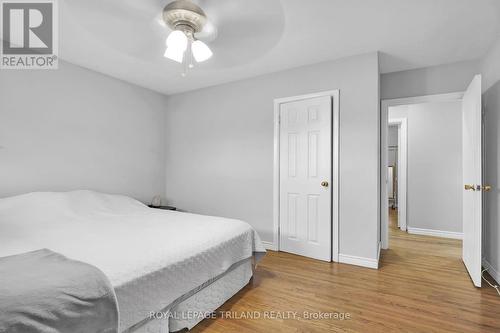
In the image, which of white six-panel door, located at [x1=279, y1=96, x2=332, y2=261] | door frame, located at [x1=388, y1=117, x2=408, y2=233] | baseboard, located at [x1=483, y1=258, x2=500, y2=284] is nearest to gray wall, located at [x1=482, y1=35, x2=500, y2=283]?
baseboard, located at [x1=483, y1=258, x2=500, y2=284]

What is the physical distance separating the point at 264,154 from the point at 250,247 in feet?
4.83

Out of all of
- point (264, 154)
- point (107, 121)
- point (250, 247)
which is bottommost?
point (250, 247)

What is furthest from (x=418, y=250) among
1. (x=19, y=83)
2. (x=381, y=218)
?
(x=19, y=83)

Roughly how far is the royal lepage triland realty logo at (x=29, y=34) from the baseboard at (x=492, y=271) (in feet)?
15.3

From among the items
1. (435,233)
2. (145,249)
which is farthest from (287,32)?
(435,233)

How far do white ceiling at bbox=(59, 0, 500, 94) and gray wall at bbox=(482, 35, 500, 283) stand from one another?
256mm

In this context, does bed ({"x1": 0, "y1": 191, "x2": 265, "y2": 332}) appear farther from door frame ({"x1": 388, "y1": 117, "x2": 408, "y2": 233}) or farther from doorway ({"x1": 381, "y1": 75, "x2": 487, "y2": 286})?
door frame ({"x1": 388, "y1": 117, "x2": 408, "y2": 233})

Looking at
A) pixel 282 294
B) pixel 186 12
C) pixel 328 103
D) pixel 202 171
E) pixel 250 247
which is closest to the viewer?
pixel 186 12

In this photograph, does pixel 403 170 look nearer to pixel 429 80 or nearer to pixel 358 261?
pixel 429 80

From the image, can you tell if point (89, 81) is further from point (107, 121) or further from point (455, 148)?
point (455, 148)

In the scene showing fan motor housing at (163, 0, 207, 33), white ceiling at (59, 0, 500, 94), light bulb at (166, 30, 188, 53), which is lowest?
light bulb at (166, 30, 188, 53)

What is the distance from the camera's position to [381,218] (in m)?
3.45

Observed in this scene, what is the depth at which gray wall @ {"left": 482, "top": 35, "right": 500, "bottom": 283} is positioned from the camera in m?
2.44

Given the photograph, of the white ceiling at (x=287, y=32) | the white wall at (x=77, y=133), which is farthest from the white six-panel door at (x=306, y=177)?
the white wall at (x=77, y=133)
